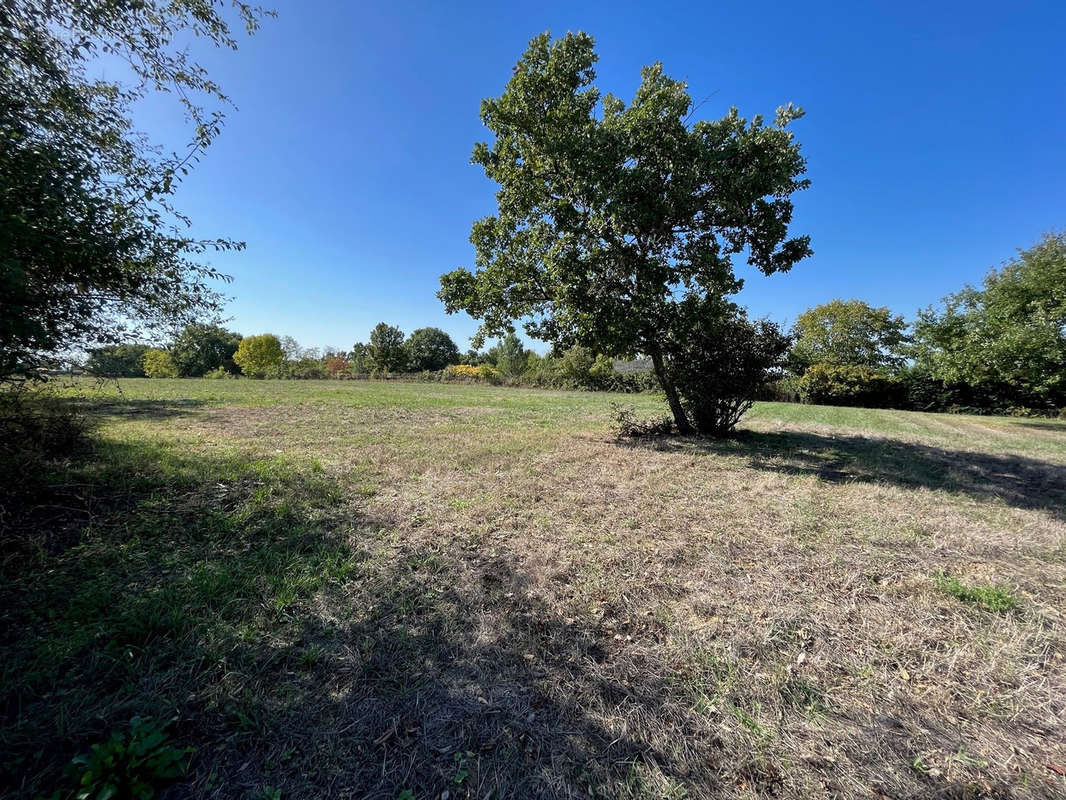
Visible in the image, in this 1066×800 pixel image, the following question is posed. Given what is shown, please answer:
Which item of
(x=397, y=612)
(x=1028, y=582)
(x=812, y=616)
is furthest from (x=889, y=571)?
(x=397, y=612)

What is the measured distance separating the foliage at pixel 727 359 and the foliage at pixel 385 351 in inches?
1790

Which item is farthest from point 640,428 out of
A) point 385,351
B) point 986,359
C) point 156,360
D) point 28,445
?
point 385,351

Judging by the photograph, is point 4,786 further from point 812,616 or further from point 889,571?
point 889,571

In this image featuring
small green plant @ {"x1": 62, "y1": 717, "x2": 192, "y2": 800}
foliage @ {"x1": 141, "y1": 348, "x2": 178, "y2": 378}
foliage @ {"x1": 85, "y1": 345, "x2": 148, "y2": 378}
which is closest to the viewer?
small green plant @ {"x1": 62, "y1": 717, "x2": 192, "y2": 800}

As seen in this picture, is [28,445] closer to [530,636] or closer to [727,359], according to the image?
[530,636]

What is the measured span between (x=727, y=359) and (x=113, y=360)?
33.6 feet

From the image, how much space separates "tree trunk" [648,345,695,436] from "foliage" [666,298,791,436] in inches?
7.4

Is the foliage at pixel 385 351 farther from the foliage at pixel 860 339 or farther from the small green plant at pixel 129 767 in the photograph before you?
the small green plant at pixel 129 767

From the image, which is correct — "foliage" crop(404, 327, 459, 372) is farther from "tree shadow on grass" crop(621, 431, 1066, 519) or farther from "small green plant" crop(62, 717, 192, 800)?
"small green plant" crop(62, 717, 192, 800)

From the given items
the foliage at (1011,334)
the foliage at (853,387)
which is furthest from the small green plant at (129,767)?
the foliage at (853,387)

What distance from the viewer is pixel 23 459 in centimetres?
416

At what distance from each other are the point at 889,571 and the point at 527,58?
1002cm

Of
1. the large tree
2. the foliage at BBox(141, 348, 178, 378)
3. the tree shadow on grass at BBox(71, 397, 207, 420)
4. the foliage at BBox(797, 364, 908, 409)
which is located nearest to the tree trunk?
the large tree

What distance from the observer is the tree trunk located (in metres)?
8.82
